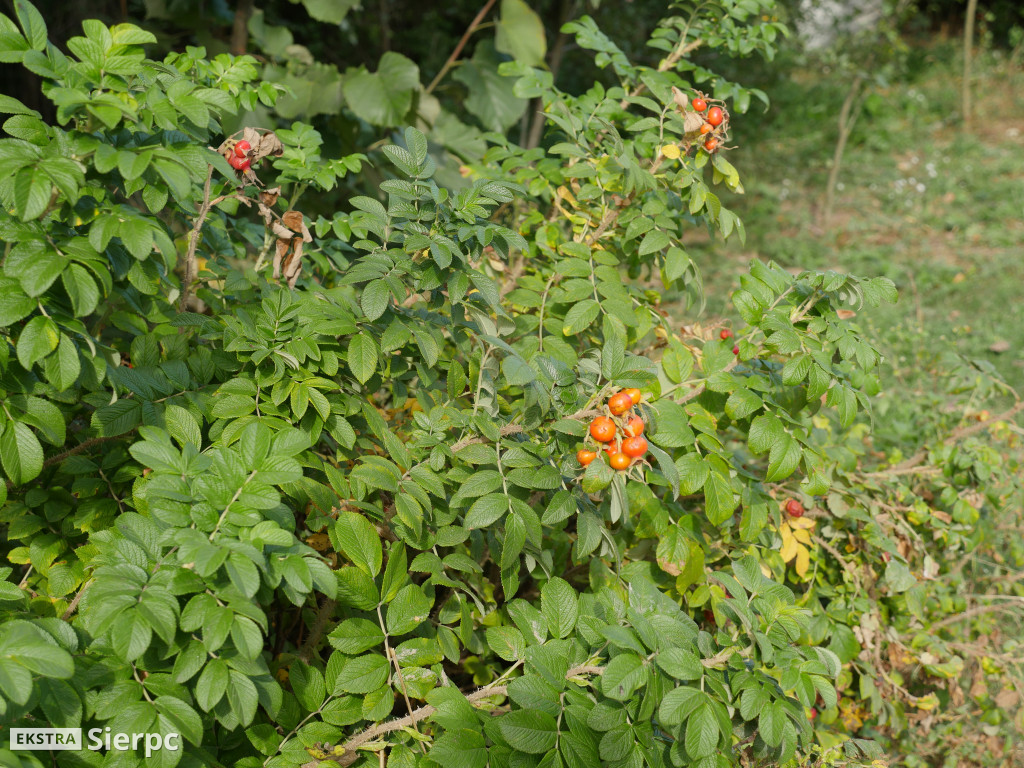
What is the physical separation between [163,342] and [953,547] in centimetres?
199

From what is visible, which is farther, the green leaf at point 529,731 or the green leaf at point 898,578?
the green leaf at point 898,578

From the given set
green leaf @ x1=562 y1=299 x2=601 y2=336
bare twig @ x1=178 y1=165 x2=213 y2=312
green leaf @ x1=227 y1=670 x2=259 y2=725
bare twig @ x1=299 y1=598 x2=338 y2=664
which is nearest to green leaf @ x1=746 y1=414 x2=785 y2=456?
green leaf @ x1=562 y1=299 x2=601 y2=336

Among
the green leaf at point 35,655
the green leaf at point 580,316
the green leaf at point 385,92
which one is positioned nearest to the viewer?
the green leaf at point 35,655

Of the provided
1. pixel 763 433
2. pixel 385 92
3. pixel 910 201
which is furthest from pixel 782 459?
pixel 910 201

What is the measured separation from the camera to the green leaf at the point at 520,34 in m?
3.65

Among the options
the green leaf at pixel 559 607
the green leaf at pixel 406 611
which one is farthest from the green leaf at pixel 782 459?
the green leaf at pixel 406 611

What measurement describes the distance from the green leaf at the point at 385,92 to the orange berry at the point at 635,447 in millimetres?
2528

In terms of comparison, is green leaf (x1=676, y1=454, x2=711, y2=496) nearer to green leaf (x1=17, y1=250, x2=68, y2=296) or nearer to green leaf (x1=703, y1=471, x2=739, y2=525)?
green leaf (x1=703, y1=471, x2=739, y2=525)

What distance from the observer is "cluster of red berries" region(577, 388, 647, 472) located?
44.8 inches

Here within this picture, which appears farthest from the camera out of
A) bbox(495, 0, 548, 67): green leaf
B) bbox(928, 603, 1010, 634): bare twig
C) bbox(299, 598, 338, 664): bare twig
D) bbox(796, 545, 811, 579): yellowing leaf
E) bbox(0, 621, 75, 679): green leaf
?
bbox(495, 0, 548, 67): green leaf

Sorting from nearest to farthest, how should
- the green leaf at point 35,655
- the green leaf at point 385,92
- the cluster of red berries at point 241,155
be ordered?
the green leaf at point 35,655 → the cluster of red berries at point 241,155 → the green leaf at point 385,92

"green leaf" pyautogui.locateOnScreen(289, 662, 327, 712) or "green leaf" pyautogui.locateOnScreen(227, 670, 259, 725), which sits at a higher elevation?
"green leaf" pyautogui.locateOnScreen(227, 670, 259, 725)

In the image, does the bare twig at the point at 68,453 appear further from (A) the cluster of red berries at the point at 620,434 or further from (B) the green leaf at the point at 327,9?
(B) the green leaf at the point at 327,9

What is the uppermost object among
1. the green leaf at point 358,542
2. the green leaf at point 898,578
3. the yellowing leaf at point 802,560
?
the green leaf at point 358,542
